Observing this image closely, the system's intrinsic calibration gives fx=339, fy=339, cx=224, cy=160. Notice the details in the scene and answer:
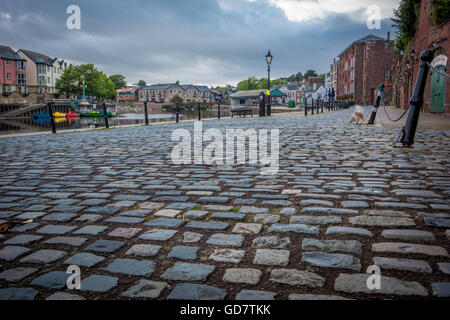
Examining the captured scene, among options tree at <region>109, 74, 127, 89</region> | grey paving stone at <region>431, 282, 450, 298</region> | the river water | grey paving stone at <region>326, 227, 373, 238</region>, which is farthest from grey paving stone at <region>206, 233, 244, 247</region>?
tree at <region>109, 74, 127, 89</region>

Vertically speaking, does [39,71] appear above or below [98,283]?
above

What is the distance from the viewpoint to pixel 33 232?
2631 mm

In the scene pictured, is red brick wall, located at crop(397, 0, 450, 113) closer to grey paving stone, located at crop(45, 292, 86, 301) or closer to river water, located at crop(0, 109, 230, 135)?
grey paving stone, located at crop(45, 292, 86, 301)

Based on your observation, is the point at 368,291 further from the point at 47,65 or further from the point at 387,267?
the point at 47,65

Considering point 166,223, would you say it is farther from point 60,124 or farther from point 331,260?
point 60,124

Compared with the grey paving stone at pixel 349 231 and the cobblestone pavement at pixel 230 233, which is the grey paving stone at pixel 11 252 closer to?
the cobblestone pavement at pixel 230 233

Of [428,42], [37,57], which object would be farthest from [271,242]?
[37,57]

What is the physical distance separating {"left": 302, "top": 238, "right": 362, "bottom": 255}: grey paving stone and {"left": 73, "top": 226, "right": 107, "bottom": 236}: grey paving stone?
1533 millimetres

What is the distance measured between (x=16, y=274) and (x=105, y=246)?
537 millimetres

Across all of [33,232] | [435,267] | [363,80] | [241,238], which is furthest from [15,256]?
[363,80]

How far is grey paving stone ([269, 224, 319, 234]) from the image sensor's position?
8.19 feet

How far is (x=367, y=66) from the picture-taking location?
54.6 meters
